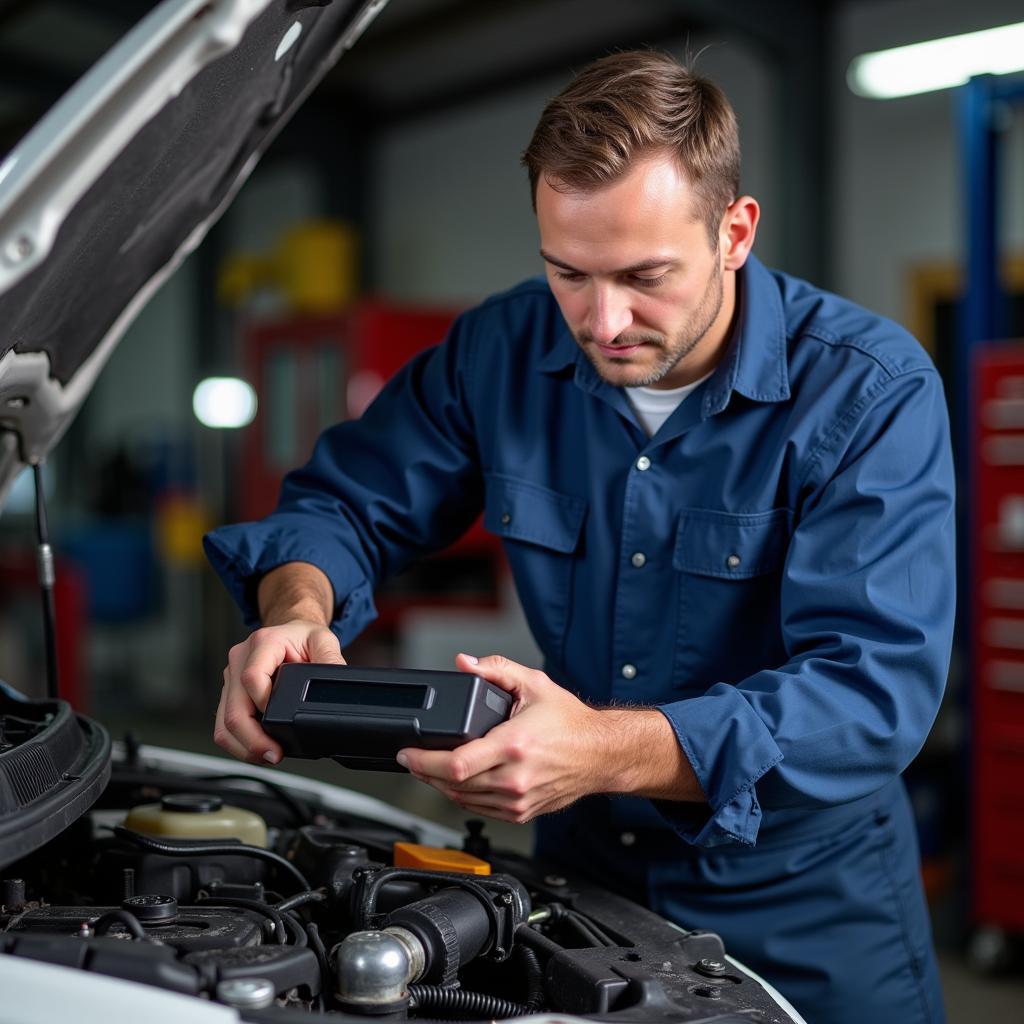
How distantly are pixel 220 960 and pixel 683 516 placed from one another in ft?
2.20

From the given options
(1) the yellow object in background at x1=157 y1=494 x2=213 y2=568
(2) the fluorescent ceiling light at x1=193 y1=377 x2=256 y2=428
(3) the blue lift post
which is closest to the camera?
(3) the blue lift post

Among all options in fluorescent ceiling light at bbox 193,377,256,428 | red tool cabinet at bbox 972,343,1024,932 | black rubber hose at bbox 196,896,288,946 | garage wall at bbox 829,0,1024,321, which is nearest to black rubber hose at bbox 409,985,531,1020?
black rubber hose at bbox 196,896,288,946

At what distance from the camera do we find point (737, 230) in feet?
4.25

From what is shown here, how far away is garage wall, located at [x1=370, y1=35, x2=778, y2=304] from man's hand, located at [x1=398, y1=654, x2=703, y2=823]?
215 inches

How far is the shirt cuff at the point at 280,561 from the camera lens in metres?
1.35

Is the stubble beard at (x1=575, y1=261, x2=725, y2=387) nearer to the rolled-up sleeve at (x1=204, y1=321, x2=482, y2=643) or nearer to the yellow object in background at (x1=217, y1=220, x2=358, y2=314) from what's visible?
the rolled-up sleeve at (x1=204, y1=321, x2=482, y2=643)

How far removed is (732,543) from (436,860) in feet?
1.45

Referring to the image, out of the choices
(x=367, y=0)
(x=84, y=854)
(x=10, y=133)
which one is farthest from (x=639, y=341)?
(x=10, y=133)

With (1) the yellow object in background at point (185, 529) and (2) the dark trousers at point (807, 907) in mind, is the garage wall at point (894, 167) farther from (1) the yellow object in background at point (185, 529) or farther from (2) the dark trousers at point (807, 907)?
(2) the dark trousers at point (807, 907)

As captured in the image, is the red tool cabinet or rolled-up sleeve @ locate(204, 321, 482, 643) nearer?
rolled-up sleeve @ locate(204, 321, 482, 643)

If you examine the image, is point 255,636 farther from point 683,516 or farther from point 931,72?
point 931,72

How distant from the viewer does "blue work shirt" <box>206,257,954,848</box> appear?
3.49ft

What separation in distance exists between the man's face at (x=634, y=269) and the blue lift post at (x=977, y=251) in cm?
230

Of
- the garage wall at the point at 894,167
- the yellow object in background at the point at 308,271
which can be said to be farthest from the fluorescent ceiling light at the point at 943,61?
the yellow object in background at the point at 308,271
